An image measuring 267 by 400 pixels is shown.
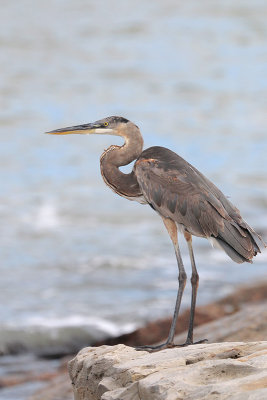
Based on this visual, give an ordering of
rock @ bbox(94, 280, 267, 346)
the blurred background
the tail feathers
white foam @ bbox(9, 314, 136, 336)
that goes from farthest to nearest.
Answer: the blurred background → white foam @ bbox(9, 314, 136, 336) → rock @ bbox(94, 280, 267, 346) → the tail feathers

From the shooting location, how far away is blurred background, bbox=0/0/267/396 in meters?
12.5

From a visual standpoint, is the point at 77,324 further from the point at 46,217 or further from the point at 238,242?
the point at 46,217

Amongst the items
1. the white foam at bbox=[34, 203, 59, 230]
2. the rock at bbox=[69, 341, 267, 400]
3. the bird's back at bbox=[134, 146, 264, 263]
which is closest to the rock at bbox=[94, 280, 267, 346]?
the bird's back at bbox=[134, 146, 264, 263]

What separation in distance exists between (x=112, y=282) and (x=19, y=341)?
265 cm

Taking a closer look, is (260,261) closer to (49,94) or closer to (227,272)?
(227,272)

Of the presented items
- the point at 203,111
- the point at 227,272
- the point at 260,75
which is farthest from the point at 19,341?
the point at 260,75

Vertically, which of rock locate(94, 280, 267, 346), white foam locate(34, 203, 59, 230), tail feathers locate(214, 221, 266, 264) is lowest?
tail feathers locate(214, 221, 266, 264)

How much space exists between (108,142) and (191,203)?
14933 mm

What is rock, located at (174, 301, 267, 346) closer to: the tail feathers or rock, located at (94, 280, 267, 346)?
rock, located at (94, 280, 267, 346)

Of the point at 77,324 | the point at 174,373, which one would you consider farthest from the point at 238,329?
the point at 174,373

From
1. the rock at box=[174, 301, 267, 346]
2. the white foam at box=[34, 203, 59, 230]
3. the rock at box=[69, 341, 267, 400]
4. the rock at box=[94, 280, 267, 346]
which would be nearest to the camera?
the rock at box=[69, 341, 267, 400]

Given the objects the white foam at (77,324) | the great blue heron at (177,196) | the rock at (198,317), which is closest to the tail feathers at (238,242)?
the great blue heron at (177,196)

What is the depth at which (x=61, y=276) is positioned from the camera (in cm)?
1364

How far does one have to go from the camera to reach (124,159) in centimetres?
699
